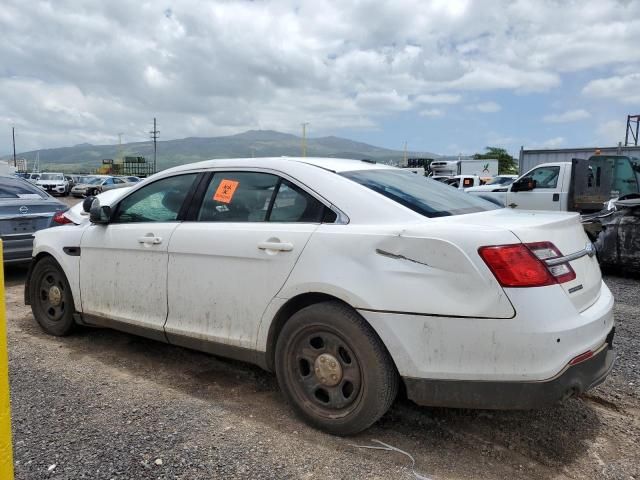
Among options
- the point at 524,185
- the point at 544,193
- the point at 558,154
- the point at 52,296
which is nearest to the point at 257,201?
the point at 52,296

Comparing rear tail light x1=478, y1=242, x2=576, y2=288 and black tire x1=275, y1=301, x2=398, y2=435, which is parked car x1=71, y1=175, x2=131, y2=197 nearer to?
black tire x1=275, y1=301, x2=398, y2=435

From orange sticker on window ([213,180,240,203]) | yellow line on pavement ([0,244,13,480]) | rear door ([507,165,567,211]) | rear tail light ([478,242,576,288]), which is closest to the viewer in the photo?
yellow line on pavement ([0,244,13,480])

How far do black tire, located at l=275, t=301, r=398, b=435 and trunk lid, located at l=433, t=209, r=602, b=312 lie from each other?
767 millimetres

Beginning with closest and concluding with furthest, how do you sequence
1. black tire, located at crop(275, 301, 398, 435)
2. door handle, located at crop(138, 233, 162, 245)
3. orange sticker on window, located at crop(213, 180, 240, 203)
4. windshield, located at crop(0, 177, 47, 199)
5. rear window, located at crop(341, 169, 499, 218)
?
black tire, located at crop(275, 301, 398, 435) → rear window, located at crop(341, 169, 499, 218) → orange sticker on window, located at crop(213, 180, 240, 203) → door handle, located at crop(138, 233, 162, 245) → windshield, located at crop(0, 177, 47, 199)

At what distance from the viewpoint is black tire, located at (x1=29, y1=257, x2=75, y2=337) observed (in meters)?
4.51

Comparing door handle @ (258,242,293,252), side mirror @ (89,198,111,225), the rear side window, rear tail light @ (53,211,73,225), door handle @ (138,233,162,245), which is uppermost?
the rear side window

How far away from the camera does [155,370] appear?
395 cm

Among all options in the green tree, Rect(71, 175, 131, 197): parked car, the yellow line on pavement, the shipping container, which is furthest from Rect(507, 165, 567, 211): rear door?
the green tree

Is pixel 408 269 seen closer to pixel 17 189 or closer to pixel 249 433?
pixel 249 433

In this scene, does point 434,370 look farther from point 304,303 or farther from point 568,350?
point 304,303

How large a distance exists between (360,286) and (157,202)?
1975 millimetres

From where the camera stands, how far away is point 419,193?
3.23 meters

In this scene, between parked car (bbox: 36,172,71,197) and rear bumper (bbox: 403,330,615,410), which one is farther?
parked car (bbox: 36,172,71,197)

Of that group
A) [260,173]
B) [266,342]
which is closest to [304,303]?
[266,342]
